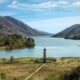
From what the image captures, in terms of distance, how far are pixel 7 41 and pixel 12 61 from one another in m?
75.1

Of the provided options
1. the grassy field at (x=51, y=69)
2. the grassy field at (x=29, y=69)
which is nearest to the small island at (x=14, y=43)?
the grassy field at (x=29, y=69)

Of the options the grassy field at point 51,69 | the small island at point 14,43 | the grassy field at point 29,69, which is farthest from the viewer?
the small island at point 14,43

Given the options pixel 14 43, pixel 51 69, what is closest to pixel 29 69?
pixel 51 69

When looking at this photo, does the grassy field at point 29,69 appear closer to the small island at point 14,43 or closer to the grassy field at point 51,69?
the grassy field at point 51,69

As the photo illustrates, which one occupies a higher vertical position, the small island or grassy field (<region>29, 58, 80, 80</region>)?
the small island

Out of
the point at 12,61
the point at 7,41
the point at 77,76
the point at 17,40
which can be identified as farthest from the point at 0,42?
the point at 77,76

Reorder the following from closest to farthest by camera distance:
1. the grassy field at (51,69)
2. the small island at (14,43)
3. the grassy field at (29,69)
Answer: the grassy field at (29,69)
the grassy field at (51,69)
the small island at (14,43)

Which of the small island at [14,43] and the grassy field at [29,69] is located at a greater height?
the small island at [14,43]

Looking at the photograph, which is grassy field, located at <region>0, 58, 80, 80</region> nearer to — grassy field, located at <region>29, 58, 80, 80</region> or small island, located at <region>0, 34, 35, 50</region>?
grassy field, located at <region>29, 58, 80, 80</region>

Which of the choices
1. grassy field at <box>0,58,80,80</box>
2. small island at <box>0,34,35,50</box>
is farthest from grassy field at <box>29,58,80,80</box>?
small island at <box>0,34,35,50</box>

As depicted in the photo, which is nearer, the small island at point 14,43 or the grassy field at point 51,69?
the grassy field at point 51,69

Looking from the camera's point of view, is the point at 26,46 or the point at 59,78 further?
the point at 26,46

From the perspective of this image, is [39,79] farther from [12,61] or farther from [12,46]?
[12,46]

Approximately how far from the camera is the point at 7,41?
11756cm
